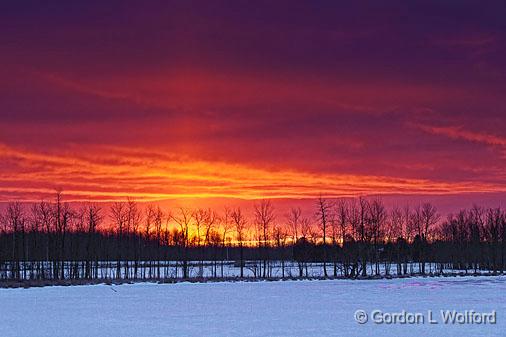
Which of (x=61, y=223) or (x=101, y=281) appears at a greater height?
(x=61, y=223)

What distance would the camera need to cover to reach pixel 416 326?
2023 centimetres

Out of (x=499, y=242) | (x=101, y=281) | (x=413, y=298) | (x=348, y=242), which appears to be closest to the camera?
(x=413, y=298)

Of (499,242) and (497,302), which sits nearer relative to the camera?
(497,302)

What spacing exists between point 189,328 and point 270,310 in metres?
6.44

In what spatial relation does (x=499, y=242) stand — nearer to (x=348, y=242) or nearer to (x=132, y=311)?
(x=348, y=242)

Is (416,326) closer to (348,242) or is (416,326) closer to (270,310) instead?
(270,310)

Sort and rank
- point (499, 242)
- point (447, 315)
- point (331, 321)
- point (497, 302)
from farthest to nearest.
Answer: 1. point (499, 242)
2. point (497, 302)
3. point (447, 315)
4. point (331, 321)

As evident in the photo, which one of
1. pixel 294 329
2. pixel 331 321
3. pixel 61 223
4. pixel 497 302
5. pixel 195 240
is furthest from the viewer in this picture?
pixel 195 240

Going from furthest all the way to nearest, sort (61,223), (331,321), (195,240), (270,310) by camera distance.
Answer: (195,240)
(61,223)
(270,310)
(331,321)

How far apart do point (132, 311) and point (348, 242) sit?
2113 inches

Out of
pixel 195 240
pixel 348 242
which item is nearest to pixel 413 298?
pixel 348 242

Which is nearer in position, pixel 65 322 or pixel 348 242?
pixel 65 322

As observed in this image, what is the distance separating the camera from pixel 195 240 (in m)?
85.0

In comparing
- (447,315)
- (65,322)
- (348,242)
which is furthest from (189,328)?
(348,242)
